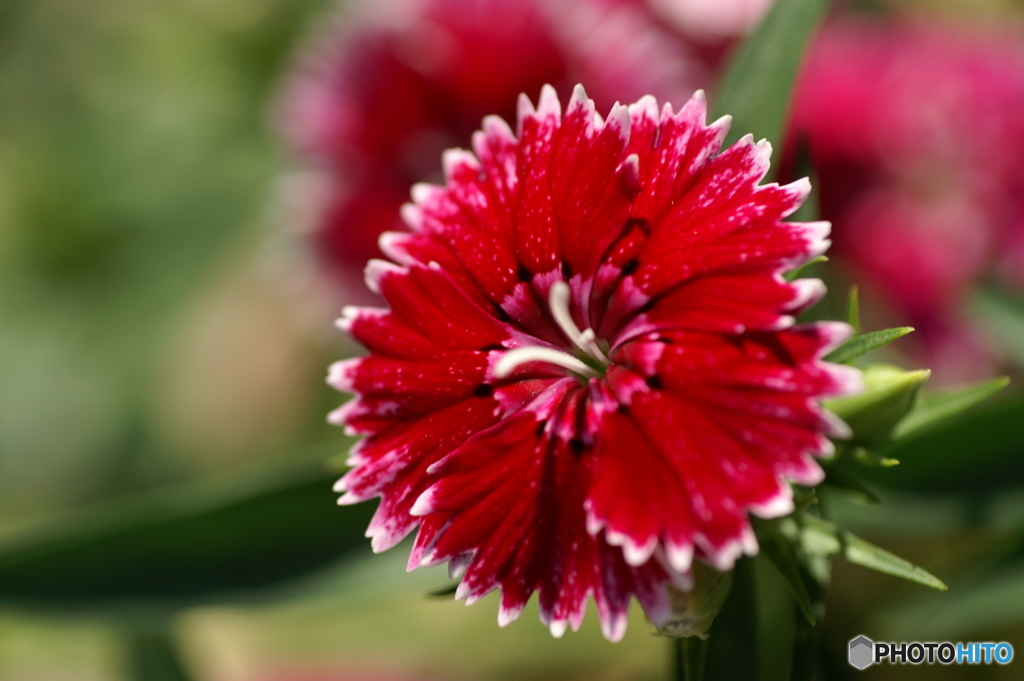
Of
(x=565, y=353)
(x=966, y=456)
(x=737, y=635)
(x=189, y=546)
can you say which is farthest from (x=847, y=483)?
(x=189, y=546)

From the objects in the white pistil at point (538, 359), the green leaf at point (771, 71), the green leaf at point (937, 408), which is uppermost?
the green leaf at point (771, 71)

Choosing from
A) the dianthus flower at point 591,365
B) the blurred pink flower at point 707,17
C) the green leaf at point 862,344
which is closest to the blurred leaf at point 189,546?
the dianthus flower at point 591,365

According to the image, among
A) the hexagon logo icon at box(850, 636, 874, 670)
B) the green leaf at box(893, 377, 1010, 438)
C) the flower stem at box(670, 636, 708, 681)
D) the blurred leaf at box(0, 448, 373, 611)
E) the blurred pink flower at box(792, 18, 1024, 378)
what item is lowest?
the flower stem at box(670, 636, 708, 681)

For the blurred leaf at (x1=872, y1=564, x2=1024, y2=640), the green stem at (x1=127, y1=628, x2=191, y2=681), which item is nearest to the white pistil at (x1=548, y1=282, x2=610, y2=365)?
the blurred leaf at (x1=872, y1=564, x2=1024, y2=640)

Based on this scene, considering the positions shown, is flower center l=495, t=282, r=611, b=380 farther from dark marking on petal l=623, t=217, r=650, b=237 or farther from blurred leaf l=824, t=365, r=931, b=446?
blurred leaf l=824, t=365, r=931, b=446

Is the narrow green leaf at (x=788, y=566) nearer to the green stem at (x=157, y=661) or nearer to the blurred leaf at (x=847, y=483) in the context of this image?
the blurred leaf at (x=847, y=483)
